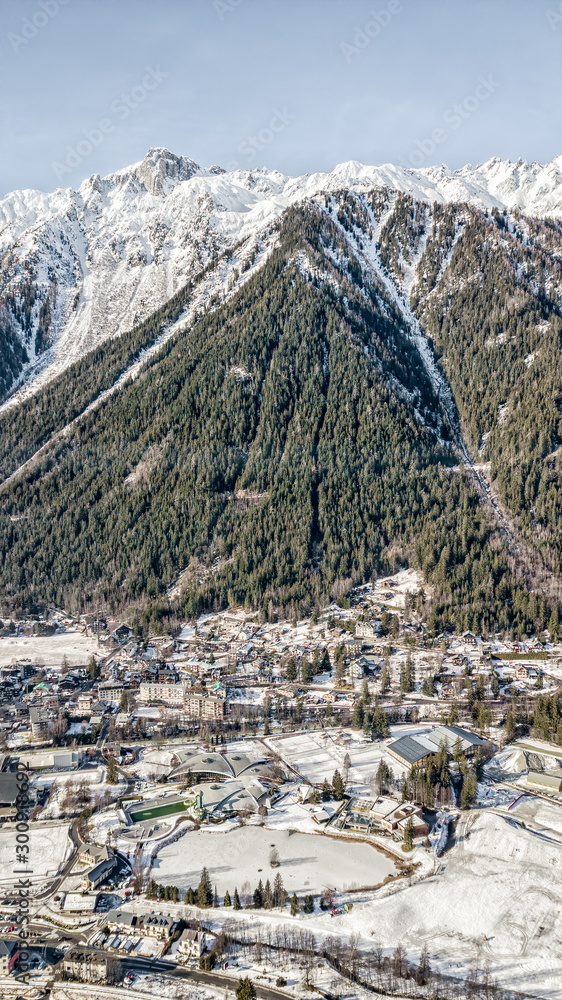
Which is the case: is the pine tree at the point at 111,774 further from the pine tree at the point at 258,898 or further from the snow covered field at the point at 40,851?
the pine tree at the point at 258,898

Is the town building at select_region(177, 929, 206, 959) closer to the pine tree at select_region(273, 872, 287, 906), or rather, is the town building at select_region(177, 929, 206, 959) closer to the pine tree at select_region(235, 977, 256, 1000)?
the pine tree at select_region(235, 977, 256, 1000)

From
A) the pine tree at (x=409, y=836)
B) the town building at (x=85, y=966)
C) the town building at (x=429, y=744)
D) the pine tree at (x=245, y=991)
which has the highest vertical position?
the town building at (x=429, y=744)

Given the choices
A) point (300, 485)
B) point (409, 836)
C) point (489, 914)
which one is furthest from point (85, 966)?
point (300, 485)

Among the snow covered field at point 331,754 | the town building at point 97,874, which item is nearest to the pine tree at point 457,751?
the snow covered field at point 331,754

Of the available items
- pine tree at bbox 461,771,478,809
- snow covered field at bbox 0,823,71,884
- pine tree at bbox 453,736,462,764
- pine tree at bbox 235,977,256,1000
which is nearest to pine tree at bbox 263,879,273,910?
pine tree at bbox 235,977,256,1000

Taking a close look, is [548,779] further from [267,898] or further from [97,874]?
[97,874]

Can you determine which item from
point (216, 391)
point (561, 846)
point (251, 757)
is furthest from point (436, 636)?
point (216, 391)
